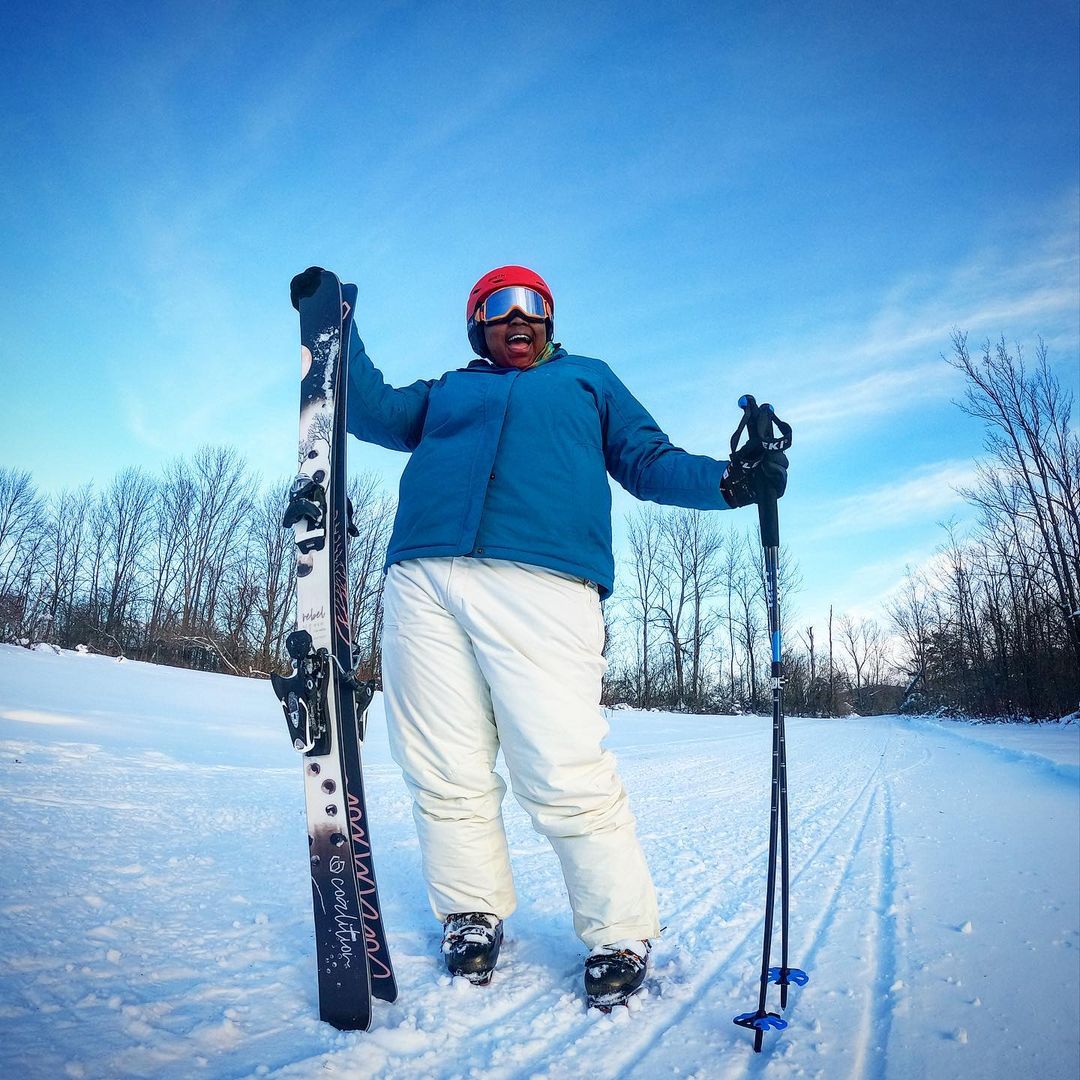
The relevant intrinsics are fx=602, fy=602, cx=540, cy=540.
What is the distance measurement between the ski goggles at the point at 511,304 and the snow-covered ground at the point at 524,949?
1.97 metres

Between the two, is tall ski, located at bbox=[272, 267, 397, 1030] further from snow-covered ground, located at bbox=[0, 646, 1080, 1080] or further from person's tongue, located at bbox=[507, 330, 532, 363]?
person's tongue, located at bbox=[507, 330, 532, 363]

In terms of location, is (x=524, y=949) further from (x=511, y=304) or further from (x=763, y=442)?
(x=511, y=304)

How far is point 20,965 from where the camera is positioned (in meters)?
1.31

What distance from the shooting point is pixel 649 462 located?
1.95 m

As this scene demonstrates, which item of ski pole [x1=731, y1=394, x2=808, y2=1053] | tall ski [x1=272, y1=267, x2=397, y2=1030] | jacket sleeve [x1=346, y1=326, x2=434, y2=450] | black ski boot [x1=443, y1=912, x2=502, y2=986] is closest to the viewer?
tall ski [x1=272, y1=267, x2=397, y2=1030]

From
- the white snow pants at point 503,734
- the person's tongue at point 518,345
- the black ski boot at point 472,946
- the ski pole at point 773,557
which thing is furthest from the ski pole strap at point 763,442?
the black ski boot at point 472,946

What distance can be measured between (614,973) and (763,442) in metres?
1.40

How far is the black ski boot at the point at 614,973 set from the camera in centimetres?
137

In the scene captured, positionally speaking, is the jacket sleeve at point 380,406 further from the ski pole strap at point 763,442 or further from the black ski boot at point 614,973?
the black ski boot at point 614,973

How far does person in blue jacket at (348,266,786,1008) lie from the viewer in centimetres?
152

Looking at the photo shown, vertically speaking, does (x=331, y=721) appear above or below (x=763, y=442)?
below

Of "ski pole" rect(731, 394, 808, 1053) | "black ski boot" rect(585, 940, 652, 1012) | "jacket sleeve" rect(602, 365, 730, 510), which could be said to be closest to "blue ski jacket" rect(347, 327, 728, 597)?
"jacket sleeve" rect(602, 365, 730, 510)

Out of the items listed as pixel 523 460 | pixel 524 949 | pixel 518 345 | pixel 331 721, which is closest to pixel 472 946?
pixel 524 949

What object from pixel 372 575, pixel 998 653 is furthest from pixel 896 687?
pixel 372 575
